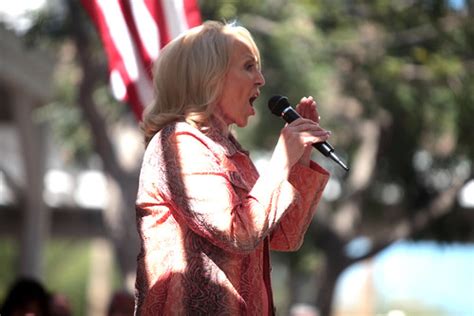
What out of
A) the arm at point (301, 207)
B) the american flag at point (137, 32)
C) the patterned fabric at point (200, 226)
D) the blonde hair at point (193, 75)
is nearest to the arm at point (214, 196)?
the patterned fabric at point (200, 226)

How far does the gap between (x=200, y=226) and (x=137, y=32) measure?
131 inches

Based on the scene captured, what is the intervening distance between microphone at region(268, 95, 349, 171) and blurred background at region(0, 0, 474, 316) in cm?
964

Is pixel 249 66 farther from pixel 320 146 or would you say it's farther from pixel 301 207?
pixel 301 207

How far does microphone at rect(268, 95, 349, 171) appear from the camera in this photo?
14.3 feet

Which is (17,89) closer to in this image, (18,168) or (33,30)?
(33,30)

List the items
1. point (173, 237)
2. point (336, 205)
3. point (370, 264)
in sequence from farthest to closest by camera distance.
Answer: point (370, 264) → point (336, 205) → point (173, 237)

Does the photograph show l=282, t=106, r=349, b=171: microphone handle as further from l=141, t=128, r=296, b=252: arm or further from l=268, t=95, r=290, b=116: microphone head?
l=141, t=128, r=296, b=252: arm

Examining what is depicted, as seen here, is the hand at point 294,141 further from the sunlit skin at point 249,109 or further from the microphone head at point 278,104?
the microphone head at point 278,104

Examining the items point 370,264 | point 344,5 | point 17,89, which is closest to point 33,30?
point 17,89

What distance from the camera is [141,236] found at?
4227 mm

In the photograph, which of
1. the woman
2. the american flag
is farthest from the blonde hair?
the american flag

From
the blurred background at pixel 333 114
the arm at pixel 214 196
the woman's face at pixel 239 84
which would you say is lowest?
the blurred background at pixel 333 114

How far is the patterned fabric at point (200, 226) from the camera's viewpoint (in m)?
4.10

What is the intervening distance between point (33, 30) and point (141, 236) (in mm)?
12829
